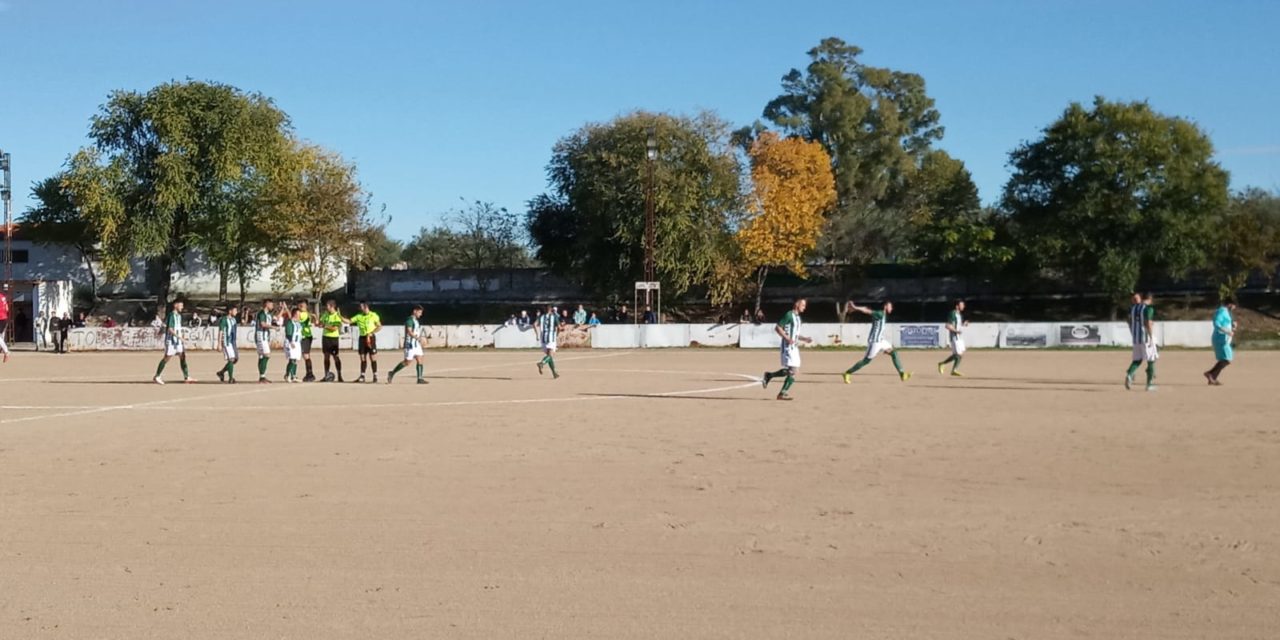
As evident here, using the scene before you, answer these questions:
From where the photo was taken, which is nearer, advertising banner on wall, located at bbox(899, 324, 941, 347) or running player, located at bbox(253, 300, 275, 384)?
running player, located at bbox(253, 300, 275, 384)

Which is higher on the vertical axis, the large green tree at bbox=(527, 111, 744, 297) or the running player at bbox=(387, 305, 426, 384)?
the large green tree at bbox=(527, 111, 744, 297)

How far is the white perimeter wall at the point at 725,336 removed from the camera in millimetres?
44312

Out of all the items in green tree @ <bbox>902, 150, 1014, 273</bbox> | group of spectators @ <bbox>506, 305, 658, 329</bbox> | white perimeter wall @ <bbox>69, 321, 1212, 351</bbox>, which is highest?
green tree @ <bbox>902, 150, 1014, 273</bbox>

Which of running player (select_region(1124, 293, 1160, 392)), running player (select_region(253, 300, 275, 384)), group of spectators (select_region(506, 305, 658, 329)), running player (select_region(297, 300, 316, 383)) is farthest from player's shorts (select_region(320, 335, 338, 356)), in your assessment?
running player (select_region(1124, 293, 1160, 392))

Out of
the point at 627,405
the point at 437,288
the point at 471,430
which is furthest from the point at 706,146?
the point at 471,430

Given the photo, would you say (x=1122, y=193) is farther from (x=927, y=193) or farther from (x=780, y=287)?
(x=927, y=193)

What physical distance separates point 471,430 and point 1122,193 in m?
49.1

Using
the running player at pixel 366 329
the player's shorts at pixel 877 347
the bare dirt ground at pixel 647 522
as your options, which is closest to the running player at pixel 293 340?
the running player at pixel 366 329

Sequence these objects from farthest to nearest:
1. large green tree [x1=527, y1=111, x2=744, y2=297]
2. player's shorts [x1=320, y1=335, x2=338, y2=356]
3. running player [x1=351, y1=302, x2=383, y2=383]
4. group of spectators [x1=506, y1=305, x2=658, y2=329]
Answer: large green tree [x1=527, y1=111, x2=744, y2=297], group of spectators [x1=506, y1=305, x2=658, y2=329], player's shorts [x1=320, y1=335, x2=338, y2=356], running player [x1=351, y1=302, x2=383, y2=383]

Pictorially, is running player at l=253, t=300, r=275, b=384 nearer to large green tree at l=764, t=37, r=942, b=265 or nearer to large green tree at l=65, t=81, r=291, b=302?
large green tree at l=65, t=81, r=291, b=302

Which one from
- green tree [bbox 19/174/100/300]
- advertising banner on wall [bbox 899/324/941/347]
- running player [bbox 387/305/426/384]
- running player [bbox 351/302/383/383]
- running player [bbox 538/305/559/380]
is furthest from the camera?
green tree [bbox 19/174/100/300]

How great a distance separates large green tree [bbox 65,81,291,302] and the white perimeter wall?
13.5 meters

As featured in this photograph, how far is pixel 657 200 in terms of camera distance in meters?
60.0

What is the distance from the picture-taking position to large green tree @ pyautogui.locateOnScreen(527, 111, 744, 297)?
200 feet
